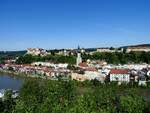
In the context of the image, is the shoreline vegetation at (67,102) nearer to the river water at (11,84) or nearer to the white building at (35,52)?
the river water at (11,84)

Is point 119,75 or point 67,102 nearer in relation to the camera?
point 67,102

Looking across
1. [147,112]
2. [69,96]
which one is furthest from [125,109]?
[69,96]

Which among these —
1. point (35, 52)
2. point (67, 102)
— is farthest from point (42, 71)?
point (67, 102)

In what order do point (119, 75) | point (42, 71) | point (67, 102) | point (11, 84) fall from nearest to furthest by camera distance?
point (67, 102)
point (119, 75)
point (11, 84)
point (42, 71)

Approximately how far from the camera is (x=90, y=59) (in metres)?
46.0

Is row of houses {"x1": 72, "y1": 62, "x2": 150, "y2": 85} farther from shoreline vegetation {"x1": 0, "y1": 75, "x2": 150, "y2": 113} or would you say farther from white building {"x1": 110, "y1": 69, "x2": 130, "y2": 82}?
shoreline vegetation {"x1": 0, "y1": 75, "x2": 150, "y2": 113}

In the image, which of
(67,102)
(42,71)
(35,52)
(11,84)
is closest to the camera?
(67,102)

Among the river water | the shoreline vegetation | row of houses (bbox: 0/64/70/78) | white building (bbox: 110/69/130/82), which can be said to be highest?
the shoreline vegetation

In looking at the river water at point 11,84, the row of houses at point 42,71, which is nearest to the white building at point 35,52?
the row of houses at point 42,71

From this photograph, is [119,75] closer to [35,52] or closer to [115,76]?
[115,76]

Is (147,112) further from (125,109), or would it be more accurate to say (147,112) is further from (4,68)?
(4,68)

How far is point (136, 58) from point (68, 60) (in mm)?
7826

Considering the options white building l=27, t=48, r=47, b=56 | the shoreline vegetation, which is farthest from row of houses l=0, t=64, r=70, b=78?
the shoreline vegetation

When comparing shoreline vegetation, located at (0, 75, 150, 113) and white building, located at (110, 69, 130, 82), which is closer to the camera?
shoreline vegetation, located at (0, 75, 150, 113)
